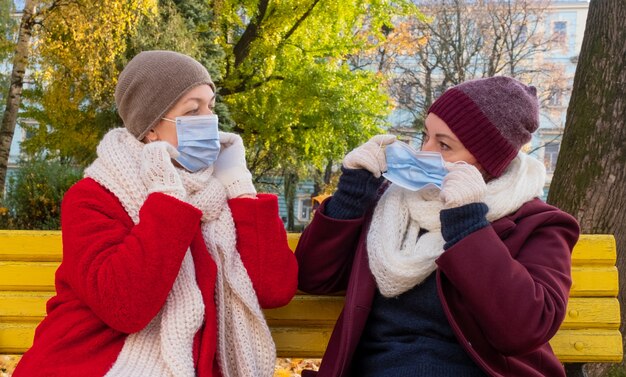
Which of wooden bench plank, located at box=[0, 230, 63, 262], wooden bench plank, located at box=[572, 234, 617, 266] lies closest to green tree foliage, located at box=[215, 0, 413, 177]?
wooden bench plank, located at box=[0, 230, 63, 262]

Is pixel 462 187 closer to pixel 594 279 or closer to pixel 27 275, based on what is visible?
pixel 594 279

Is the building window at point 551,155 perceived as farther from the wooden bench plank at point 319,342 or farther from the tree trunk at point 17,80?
the wooden bench plank at point 319,342

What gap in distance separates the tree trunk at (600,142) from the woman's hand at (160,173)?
293 cm

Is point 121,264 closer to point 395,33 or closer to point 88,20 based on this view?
point 88,20

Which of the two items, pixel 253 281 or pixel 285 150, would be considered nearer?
pixel 253 281

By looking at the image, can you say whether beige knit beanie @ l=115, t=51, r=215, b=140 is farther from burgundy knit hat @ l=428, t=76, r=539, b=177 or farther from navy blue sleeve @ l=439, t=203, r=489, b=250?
navy blue sleeve @ l=439, t=203, r=489, b=250

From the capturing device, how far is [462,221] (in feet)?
8.53

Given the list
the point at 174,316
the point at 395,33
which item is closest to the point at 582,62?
the point at 174,316

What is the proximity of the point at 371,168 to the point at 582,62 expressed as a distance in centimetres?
266

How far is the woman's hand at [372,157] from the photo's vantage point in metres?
2.87

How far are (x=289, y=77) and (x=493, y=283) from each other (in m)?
18.3

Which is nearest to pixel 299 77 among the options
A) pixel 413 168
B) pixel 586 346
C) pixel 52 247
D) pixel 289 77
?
pixel 289 77

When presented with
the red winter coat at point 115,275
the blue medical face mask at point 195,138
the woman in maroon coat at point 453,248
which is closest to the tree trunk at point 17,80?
the blue medical face mask at point 195,138

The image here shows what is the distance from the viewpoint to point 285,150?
71.3 feet
